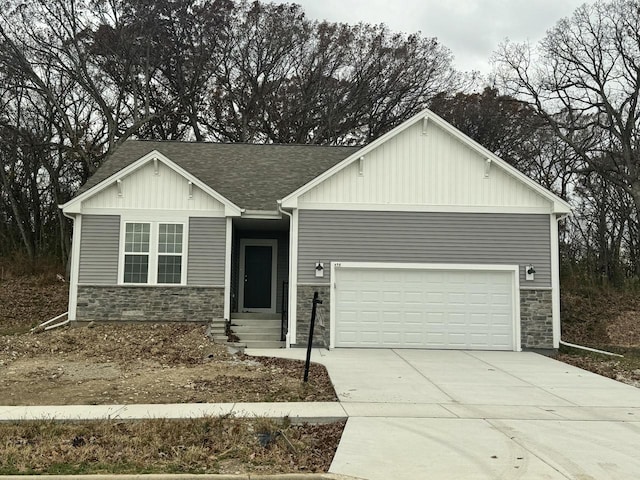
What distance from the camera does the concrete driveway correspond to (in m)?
5.01

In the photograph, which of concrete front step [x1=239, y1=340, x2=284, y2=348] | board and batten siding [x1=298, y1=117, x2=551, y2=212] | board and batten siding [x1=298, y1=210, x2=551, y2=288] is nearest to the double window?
concrete front step [x1=239, y1=340, x2=284, y2=348]

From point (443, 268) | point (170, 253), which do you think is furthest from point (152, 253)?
point (443, 268)

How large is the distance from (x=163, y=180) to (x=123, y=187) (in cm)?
99

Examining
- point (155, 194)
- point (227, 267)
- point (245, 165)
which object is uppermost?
point (245, 165)

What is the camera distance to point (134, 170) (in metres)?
13.9

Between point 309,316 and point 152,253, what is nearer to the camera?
point 309,316

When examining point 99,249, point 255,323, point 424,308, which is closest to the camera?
point 424,308

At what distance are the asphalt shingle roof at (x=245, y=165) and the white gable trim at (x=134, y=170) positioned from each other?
1.88 ft

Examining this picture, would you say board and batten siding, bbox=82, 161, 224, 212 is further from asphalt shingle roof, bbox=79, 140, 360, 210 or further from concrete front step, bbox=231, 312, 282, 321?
concrete front step, bbox=231, 312, 282, 321

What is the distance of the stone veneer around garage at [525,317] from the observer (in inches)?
519

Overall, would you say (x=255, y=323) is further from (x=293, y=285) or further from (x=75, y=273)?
(x=75, y=273)

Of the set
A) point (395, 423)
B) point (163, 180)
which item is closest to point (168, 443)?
point (395, 423)

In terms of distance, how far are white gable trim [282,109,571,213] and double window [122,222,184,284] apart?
3.04 meters

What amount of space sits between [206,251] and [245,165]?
3.95 m
